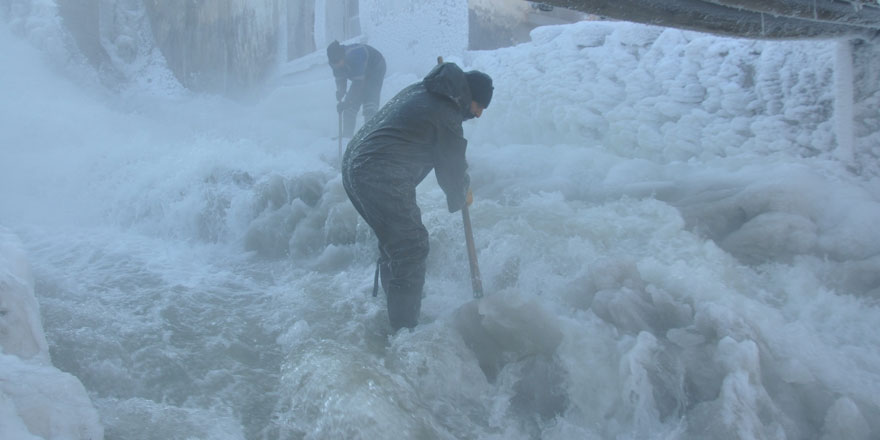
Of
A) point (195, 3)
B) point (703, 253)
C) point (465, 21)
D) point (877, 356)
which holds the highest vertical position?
point (195, 3)

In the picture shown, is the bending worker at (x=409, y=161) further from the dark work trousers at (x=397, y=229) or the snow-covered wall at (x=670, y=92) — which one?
the snow-covered wall at (x=670, y=92)

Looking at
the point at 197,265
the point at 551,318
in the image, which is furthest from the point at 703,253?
the point at 197,265

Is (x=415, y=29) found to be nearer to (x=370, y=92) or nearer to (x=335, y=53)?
(x=370, y=92)

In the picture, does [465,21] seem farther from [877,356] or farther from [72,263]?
[877,356]

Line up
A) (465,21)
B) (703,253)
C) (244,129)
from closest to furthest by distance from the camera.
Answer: (703,253), (465,21), (244,129)

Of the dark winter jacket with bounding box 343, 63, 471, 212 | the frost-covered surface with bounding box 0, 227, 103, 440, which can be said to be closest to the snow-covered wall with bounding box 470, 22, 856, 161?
the dark winter jacket with bounding box 343, 63, 471, 212

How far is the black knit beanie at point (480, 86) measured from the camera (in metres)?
3.19

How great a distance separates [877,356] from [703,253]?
1.03 m

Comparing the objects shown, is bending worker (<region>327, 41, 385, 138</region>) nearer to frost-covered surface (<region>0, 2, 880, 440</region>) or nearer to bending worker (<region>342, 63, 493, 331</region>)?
frost-covered surface (<region>0, 2, 880, 440</region>)

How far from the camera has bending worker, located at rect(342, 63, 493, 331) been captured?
10.2ft

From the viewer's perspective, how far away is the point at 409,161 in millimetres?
3180

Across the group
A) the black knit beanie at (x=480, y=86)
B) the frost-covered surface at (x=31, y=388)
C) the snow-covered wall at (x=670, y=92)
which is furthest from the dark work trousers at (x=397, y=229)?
the snow-covered wall at (x=670, y=92)

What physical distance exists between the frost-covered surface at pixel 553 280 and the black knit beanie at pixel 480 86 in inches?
43.2

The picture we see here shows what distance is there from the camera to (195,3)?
12.5 meters
